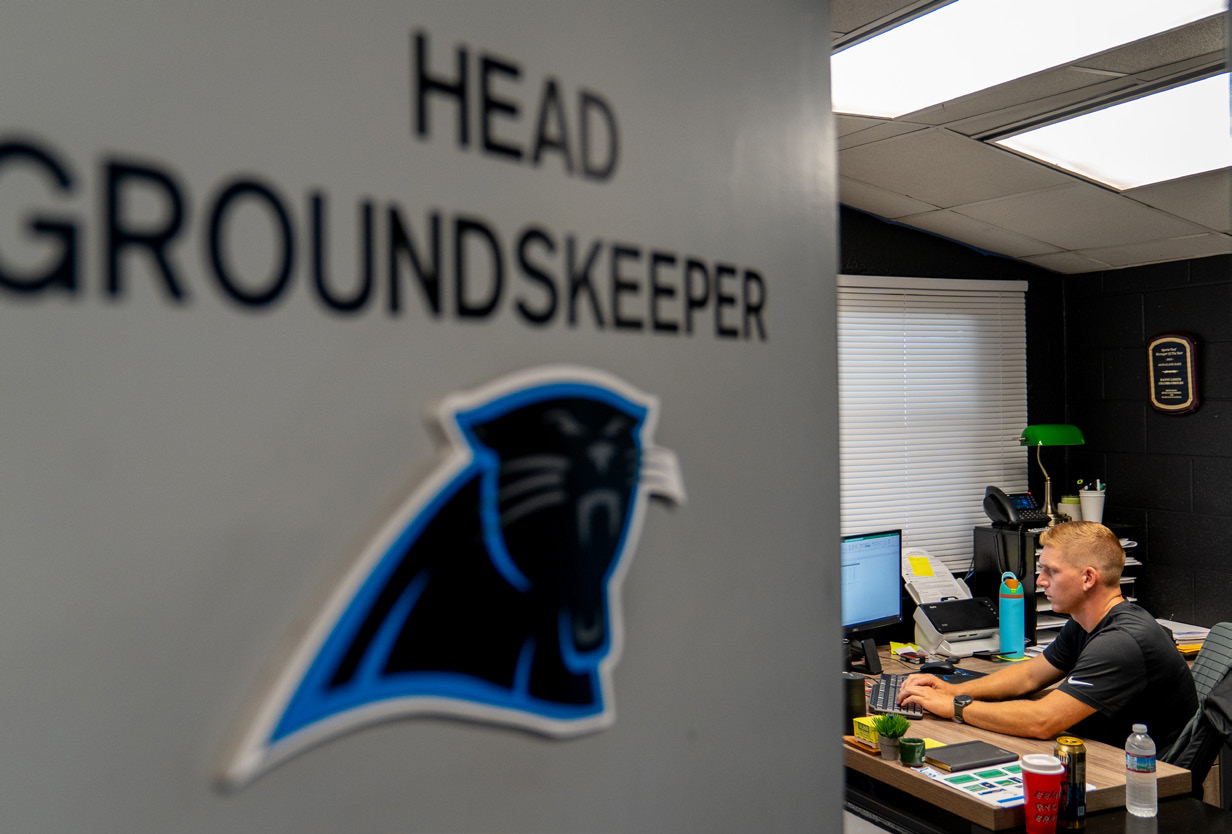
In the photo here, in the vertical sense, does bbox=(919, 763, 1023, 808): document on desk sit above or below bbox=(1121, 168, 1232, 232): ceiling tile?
below

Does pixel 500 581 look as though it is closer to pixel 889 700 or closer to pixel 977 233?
pixel 889 700

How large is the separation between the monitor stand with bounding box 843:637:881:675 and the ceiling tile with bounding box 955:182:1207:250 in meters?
2.00

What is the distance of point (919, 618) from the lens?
3.73 m

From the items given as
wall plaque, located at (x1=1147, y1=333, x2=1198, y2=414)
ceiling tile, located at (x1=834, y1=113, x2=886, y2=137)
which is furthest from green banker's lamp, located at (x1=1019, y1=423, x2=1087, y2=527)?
ceiling tile, located at (x1=834, y1=113, x2=886, y2=137)

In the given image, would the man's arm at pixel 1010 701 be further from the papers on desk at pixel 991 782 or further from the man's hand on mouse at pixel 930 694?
the papers on desk at pixel 991 782

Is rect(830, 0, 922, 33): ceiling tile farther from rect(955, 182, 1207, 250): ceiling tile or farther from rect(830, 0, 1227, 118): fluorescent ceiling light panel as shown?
rect(955, 182, 1207, 250): ceiling tile

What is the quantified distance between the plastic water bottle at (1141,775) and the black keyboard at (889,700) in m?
0.71

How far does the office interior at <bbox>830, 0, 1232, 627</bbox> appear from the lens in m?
3.52

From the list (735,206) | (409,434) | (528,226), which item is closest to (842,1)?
(735,206)

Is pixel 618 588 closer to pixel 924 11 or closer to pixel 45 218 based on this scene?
pixel 45 218

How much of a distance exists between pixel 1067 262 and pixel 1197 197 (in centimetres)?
104

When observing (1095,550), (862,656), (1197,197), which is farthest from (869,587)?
(1197,197)

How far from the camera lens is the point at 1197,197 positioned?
366 centimetres

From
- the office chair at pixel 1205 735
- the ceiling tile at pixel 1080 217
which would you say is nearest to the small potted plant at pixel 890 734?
the office chair at pixel 1205 735
